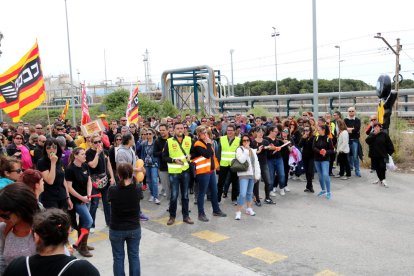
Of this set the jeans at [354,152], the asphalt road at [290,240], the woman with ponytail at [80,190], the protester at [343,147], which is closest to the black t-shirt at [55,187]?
the woman with ponytail at [80,190]

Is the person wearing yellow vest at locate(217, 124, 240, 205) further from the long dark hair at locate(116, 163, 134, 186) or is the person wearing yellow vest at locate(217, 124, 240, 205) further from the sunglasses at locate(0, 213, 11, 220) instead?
the sunglasses at locate(0, 213, 11, 220)

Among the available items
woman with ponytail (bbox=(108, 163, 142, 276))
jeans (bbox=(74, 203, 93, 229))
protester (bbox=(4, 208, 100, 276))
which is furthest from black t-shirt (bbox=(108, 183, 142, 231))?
protester (bbox=(4, 208, 100, 276))

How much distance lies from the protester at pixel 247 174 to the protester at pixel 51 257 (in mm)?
5672

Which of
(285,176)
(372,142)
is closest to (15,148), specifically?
(285,176)

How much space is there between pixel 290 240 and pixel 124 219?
3.11m

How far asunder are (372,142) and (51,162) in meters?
7.86

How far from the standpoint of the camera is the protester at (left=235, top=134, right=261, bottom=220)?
26.8 ft

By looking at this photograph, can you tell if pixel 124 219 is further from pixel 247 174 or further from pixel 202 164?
pixel 247 174

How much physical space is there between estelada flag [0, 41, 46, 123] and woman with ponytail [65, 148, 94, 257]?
4.12 metres

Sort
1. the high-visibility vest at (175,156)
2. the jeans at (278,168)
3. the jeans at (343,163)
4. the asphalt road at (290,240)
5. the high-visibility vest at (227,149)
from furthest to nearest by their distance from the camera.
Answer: the jeans at (343,163) < the jeans at (278,168) < the high-visibility vest at (227,149) < the high-visibility vest at (175,156) < the asphalt road at (290,240)

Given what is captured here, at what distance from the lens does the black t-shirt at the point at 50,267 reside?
2.50 metres

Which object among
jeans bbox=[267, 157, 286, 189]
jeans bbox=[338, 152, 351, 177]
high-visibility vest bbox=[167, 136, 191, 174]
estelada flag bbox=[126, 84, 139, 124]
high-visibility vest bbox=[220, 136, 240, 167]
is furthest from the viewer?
estelada flag bbox=[126, 84, 139, 124]

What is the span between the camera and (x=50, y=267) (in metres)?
2.52

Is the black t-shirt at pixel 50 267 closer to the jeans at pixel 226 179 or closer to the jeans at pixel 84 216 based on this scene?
the jeans at pixel 84 216
